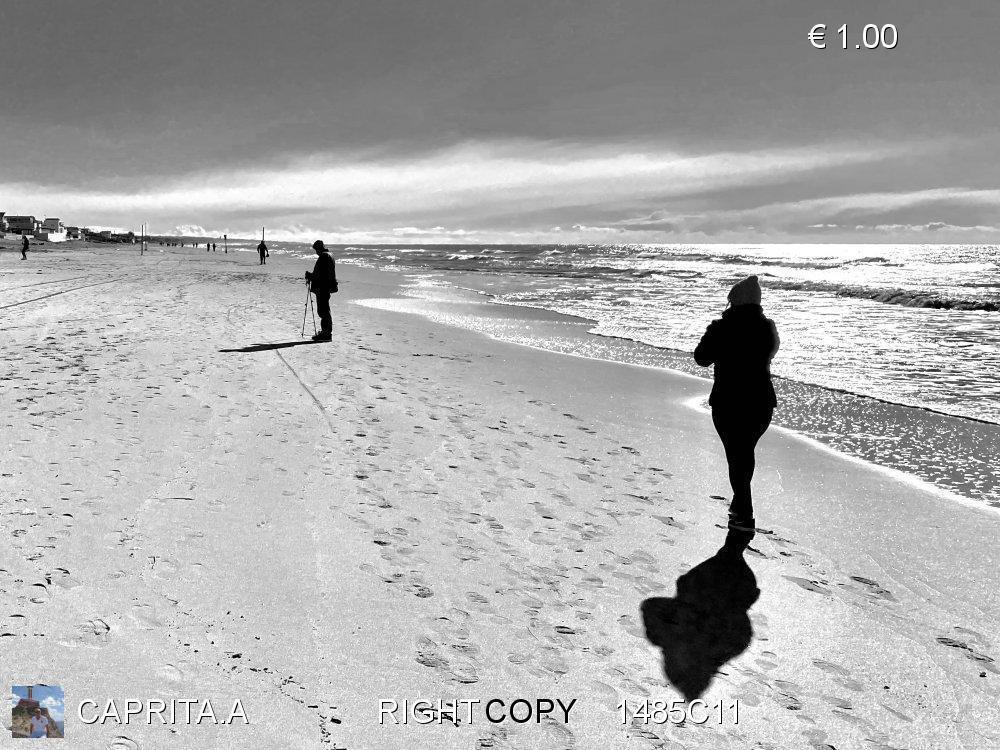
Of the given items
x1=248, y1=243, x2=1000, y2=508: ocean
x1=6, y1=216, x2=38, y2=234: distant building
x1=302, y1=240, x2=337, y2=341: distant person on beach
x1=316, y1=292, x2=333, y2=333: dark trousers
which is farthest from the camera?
x1=6, y1=216, x2=38, y2=234: distant building

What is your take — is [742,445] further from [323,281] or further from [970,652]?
[323,281]

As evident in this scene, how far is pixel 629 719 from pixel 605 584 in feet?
3.81

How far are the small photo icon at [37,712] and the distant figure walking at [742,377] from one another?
4247mm

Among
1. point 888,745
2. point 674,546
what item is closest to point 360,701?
point 888,745

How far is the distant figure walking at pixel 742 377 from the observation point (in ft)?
16.1

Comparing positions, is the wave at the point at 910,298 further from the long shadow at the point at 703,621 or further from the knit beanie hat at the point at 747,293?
the long shadow at the point at 703,621

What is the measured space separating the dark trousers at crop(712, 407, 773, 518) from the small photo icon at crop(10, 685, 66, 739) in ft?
14.3

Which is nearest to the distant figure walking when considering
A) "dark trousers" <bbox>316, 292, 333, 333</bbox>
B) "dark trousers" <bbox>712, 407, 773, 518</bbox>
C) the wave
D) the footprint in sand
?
"dark trousers" <bbox>712, 407, 773, 518</bbox>

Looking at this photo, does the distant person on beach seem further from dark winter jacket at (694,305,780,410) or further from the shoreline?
dark winter jacket at (694,305,780,410)

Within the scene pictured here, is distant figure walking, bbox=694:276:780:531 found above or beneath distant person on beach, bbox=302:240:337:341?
beneath

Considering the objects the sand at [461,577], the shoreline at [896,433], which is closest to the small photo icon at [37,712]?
the sand at [461,577]

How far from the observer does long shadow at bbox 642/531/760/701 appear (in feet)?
10.6

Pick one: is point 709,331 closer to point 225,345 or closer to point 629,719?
point 629,719

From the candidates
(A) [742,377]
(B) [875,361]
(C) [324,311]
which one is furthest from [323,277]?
(B) [875,361]
